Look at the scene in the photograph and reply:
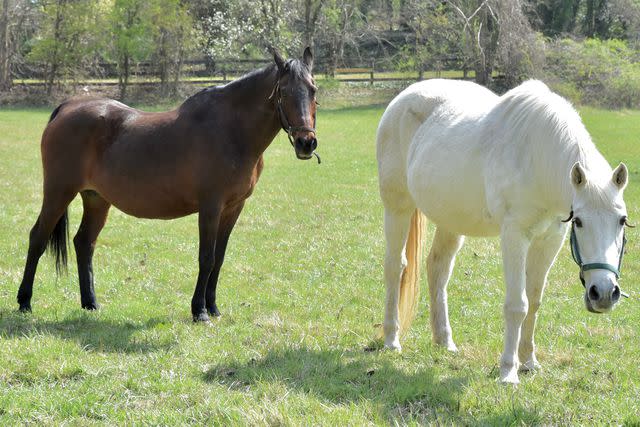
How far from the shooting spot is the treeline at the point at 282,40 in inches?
1468

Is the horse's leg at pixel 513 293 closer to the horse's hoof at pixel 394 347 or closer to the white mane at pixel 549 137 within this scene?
the white mane at pixel 549 137

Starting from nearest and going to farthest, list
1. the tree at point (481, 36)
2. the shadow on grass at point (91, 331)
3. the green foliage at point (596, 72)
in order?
the shadow on grass at point (91, 331) < the green foliage at point (596, 72) < the tree at point (481, 36)

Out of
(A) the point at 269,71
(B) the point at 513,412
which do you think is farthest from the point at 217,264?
(B) the point at 513,412

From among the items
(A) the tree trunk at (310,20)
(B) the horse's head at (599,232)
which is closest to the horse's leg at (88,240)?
(B) the horse's head at (599,232)

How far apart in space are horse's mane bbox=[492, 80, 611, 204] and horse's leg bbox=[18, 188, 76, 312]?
3.65 metres

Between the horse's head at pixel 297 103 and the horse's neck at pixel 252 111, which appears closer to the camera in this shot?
the horse's head at pixel 297 103

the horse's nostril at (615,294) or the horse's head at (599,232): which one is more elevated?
the horse's head at (599,232)

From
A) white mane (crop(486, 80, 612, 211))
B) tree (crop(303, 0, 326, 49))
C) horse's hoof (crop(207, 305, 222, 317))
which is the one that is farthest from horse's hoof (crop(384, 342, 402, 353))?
tree (crop(303, 0, 326, 49))

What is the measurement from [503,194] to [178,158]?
2.82m

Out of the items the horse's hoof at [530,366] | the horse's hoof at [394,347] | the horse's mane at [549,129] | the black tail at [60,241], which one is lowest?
the horse's hoof at [394,347]

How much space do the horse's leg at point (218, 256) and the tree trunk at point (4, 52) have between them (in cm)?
3752

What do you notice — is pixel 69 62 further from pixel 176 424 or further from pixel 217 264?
pixel 176 424

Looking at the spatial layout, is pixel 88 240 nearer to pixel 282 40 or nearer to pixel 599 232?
pixel 599 232

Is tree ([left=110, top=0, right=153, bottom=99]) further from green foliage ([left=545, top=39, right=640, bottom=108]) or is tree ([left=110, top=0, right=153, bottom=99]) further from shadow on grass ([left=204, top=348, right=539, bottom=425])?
shadow on grass ([left=204, top=348, right=539, bottom=425])
